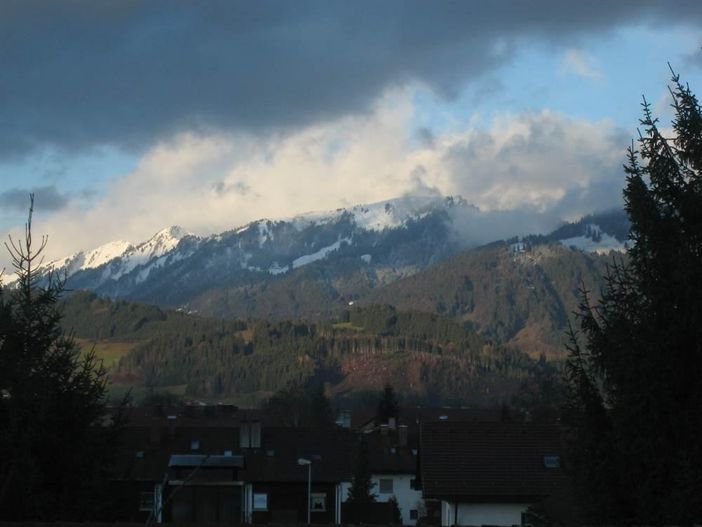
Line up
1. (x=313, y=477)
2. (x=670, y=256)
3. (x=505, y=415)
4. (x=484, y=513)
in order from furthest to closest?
(x=505, y=415), (x=313, y=477), (x=484, y=513), (x=670, y=256)

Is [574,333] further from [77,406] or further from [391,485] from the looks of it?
[391,485]

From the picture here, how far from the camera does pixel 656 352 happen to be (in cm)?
1817

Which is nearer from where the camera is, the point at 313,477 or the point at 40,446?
the point at 40,446

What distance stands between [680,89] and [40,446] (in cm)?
1355

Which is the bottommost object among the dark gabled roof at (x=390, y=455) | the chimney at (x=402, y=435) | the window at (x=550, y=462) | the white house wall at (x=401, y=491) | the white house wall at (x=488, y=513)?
the white house wall at (x=488, y=513)

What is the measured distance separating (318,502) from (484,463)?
55.1 ft

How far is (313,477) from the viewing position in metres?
57.3

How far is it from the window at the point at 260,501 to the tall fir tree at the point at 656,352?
35.5m

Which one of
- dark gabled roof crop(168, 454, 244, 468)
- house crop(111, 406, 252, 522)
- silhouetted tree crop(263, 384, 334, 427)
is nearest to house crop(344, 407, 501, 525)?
house crop(111, 406, 252, 522)

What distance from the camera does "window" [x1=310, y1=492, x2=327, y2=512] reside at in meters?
56.2

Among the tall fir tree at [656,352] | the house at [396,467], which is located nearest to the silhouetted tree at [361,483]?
the house at [396,467]

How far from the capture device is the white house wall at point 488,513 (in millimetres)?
40688

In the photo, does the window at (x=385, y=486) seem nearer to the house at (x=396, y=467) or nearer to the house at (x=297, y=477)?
the house at (x=396, y=467)

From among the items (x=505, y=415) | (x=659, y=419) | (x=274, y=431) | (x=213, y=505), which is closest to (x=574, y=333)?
(x=659, y=419)
